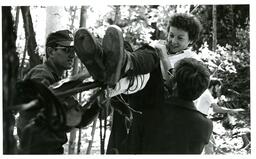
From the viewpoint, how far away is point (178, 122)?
5.53 ft

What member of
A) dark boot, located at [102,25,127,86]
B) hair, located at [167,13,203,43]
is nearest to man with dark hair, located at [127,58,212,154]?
hair, located at [167,13,203,43]

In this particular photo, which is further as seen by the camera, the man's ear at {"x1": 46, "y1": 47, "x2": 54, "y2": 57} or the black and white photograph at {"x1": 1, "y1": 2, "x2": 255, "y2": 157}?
the man's ear at {"x1": 46, "y1": 47, "x2": 54, "y2": 57}

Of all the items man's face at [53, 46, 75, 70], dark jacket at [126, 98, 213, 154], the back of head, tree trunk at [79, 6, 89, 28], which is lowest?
dark jacket at [126, 98, 213, 154]

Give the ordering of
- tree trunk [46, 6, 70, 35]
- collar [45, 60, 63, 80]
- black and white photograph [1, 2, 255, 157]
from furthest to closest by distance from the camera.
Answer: tree trunk [46, 6, 70, 35], collar [45, 60, 63, 80], black and white photograph [1, 2, 255, 157]

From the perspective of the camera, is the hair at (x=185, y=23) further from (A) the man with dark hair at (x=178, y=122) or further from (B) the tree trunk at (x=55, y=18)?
(B) the tree trunk at (x=55, y=18)

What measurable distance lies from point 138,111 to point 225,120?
1.65ft

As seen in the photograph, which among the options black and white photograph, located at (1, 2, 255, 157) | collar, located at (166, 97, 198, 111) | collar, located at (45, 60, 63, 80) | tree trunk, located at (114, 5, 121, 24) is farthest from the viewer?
tree trunk, located at (114, 5, 121, 24)

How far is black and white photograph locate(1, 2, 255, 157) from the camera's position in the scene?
1.37 m

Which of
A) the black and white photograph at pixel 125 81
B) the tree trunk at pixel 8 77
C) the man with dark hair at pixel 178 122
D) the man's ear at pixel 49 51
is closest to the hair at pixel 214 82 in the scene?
the black and white photograph at pixel 125 81

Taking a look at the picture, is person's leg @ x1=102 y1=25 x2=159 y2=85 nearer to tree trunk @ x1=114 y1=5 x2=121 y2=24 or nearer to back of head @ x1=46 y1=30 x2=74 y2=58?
back of head @ x1=46 y1=30 x2=74 y2=58

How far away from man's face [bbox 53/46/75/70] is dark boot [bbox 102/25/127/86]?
0.80ft

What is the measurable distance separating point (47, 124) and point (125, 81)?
339 mm

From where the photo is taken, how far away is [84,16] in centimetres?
203

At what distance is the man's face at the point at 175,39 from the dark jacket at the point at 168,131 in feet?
0.68
